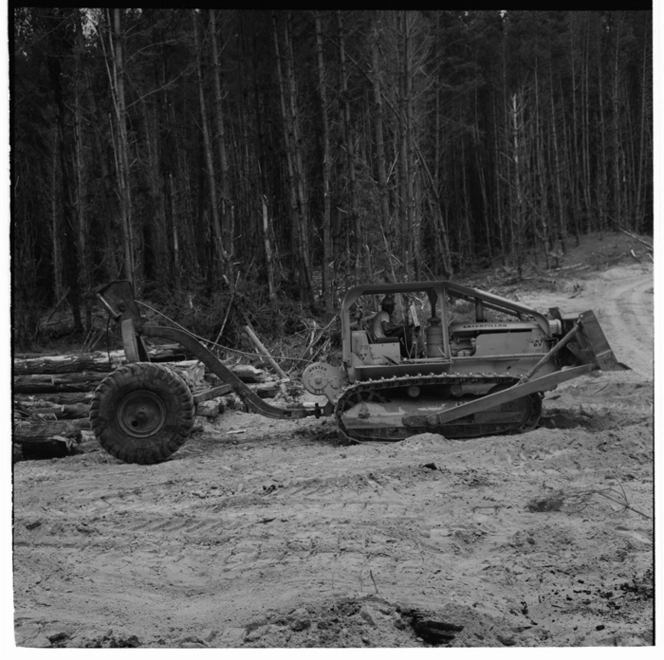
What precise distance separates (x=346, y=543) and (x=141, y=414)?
3.48m

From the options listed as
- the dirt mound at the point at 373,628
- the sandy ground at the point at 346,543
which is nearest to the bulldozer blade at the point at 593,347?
the sandy ground at the point at 346,543

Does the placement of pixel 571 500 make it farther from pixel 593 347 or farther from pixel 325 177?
pixel 325 177

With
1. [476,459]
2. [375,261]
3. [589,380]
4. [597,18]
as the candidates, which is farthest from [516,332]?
[597,18]

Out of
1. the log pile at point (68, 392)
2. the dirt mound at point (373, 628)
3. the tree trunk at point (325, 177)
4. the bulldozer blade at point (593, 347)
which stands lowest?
the dirt mound at point (373, 628)

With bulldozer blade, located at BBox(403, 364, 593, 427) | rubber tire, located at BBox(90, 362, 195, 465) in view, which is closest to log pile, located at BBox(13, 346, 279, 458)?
rubber tire, located at BBox(90, 362, 195, 465)

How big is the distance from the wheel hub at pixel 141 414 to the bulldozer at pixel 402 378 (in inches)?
0.4

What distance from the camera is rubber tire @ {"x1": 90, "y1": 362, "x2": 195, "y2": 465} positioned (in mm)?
7848

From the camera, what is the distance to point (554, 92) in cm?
4012

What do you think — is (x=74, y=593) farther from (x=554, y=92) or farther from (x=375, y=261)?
(x=554, y=92)

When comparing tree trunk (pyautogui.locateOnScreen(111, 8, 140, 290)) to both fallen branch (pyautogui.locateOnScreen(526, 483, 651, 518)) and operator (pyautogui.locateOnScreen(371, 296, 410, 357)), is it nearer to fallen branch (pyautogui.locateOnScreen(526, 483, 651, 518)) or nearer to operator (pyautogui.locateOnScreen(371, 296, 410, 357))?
operator (pyautogui.locateOnScreen(371, 296, 410, 357))

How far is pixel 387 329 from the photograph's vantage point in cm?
879

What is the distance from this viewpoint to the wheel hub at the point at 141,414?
7914 millimetres

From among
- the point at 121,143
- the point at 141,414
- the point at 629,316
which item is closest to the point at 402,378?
the point at 141,414

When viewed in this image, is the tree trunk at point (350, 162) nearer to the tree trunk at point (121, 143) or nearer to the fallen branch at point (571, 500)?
the tree trunk at point (121, 143)
